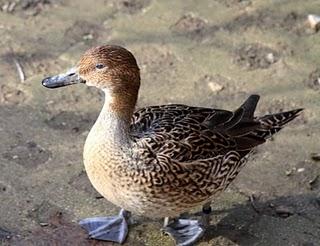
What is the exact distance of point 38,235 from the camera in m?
4.38

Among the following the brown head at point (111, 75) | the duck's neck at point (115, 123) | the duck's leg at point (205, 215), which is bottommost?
the duck's leg at point (205, 215)

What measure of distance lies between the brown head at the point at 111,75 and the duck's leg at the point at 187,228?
0.69 m

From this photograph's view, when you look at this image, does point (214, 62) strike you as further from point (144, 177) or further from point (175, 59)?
point (144, 177)

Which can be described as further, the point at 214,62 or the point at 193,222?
the point at 214,62

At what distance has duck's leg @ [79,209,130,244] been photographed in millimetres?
4371

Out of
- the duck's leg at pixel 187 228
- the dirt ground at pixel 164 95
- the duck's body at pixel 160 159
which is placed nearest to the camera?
the duck's body at pixel 160 159

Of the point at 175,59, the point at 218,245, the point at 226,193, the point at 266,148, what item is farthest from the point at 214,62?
the point at 218,245

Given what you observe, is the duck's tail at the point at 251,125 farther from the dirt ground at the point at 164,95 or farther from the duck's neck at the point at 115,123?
the duck's neck at the point at 115,123

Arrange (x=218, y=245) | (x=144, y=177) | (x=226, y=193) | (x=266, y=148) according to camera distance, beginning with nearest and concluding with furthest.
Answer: (x=144, y=177) < (x=218, y=245) < (x=226, y=193) < (x=266, y=148)

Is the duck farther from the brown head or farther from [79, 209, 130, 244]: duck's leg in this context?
[79, 209, 130, 244]: duck's leg

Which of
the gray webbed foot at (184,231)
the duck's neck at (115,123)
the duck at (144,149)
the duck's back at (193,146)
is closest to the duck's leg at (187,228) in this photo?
the gray webbed foot at (184,231)

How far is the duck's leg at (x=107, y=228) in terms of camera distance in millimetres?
4371

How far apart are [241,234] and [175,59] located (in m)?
1.61

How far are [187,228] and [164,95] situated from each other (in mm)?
1179
